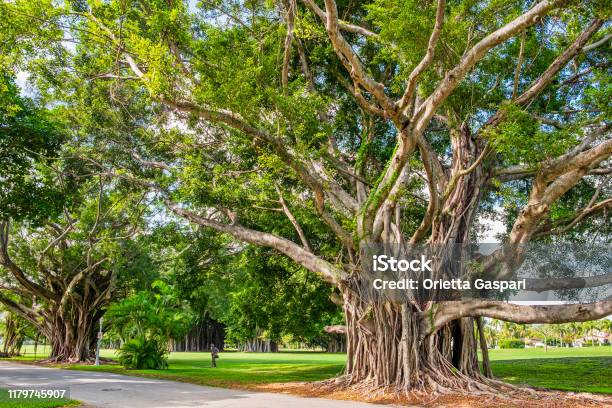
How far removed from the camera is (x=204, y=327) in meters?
56.0

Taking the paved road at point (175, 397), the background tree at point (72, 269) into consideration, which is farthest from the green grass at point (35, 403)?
the background tree at point (72, 269)

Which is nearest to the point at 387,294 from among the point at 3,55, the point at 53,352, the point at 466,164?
the point at 466,164

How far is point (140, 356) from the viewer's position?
63.2ft

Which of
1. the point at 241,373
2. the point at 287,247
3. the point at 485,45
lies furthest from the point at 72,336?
the point at 485,45

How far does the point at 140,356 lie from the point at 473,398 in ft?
44.5

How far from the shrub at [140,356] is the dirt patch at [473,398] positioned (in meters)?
9.76

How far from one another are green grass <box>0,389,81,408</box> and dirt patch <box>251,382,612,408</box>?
4533 mm

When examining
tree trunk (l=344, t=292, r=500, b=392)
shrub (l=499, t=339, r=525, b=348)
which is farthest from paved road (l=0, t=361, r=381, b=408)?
shrub (l=499, t=339, r=525, b=348)

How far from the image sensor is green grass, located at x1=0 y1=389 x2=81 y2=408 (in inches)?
295

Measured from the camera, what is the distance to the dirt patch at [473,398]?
9188 mm

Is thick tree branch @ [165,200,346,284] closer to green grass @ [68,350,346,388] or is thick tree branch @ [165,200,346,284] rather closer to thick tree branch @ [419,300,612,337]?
thick tree branch @ [419,300,612,337]

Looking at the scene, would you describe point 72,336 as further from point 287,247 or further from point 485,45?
point 485,45

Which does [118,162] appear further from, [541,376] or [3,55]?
[541,376]

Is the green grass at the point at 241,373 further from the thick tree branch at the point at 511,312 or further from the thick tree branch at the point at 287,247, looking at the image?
the thick tree branch at the point at 511,312
